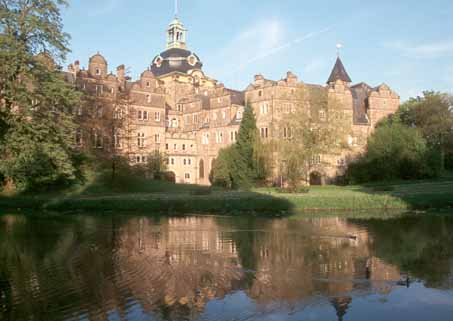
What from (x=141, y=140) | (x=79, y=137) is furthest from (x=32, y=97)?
(x=141, y=140)

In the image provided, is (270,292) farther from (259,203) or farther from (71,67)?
(71,67)

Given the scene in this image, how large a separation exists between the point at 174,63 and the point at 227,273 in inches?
2667

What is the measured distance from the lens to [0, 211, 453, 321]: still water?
9.38m

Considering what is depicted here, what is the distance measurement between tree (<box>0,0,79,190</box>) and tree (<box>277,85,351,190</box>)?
59.3 ft

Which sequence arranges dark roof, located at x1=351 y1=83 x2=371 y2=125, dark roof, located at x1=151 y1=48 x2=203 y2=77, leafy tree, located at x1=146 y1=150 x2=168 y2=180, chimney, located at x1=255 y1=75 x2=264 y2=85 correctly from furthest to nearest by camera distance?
dark roof, located at x1=151 y1=48 x2=203 y2=77
dark roof, located at x1=351 y1=83 x2=371 y2=125
chimney, located at x1=255 y1=75 x2=264 y2=85
leafy tree, located at x1=146 y1=150 x2=168 y2=180

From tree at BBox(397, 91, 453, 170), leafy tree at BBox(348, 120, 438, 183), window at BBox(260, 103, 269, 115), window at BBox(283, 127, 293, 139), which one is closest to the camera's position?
window at BBox(283, 127, 293, 139)

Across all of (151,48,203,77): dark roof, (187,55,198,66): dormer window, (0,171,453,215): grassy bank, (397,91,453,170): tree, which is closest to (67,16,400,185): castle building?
(397,91,453,170): tree

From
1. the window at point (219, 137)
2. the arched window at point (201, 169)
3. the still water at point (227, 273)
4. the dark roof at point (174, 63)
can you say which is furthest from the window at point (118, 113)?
the dark roof at point (174, 63)

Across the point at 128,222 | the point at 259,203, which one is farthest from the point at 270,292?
the point at 259,203

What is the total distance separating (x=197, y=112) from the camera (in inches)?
2440

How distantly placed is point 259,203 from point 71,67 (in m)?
35.0

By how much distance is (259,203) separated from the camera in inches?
1171

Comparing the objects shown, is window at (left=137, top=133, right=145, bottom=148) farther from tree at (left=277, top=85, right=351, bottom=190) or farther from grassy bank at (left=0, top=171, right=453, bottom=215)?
grassy bank at (left=0, top=171, right=453, bottom=215)

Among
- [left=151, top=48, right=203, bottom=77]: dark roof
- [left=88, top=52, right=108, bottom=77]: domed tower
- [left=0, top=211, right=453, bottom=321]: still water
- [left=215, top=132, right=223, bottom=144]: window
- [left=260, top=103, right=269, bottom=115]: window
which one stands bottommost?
[left=0, top=211, right=453, bottom=321]: still water
